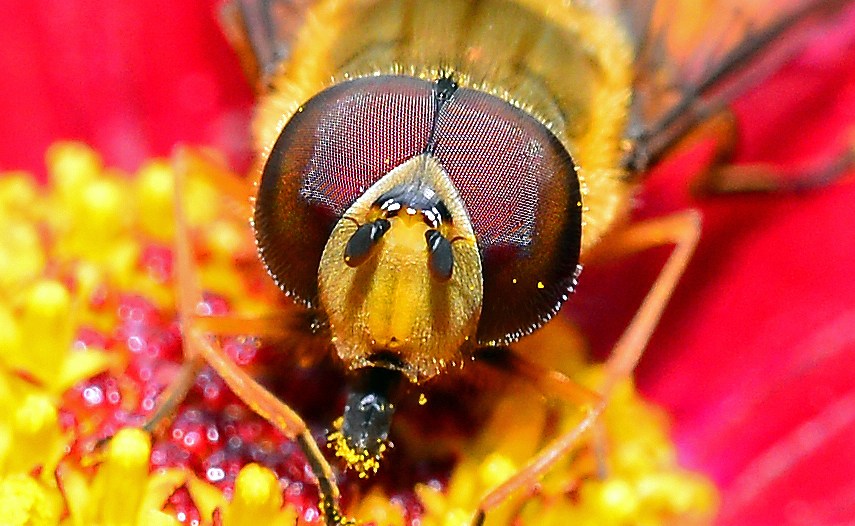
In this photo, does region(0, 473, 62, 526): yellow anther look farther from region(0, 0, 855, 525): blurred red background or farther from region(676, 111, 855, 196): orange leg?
region(676, 111, 855, 196): orange leg

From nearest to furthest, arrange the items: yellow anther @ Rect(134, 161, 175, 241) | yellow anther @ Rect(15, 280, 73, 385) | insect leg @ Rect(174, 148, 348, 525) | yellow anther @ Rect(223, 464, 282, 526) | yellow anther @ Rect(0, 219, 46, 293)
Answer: insect leg @ Rect(174, 148, 348, 525)
yellow anther @ Rect(223, 464, 282, 526)
yellow anther @ Rect(15, 280, 73, 385)
yellow anther @ Rect(0, 219, 46, 293)
yellow anther @ Rect(134, 161, 175, 241)

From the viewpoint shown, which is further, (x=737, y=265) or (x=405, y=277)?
(x=737, y=265)

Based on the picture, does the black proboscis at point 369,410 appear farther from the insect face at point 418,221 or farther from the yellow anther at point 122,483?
the yellow anther at point 122,483

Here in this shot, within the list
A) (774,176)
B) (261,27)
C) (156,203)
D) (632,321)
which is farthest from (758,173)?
(156,203)

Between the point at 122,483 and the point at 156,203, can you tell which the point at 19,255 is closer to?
the point at 156,203

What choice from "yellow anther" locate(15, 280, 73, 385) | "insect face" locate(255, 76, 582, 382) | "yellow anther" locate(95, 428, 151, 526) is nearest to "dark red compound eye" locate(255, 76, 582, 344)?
"insect face" locate(255, 76, 582, 382)

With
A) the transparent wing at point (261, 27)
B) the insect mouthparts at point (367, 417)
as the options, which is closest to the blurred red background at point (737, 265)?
the transparent wing at point (261, 27)
